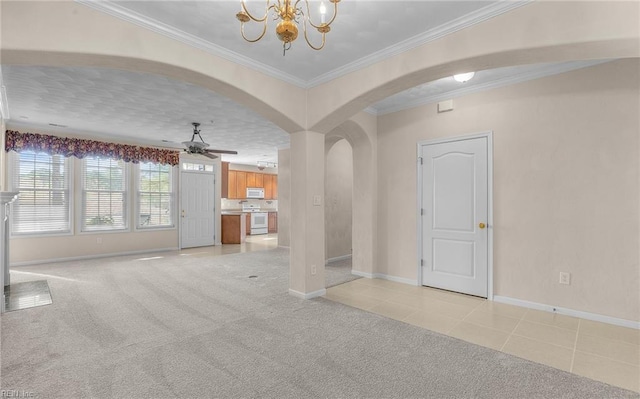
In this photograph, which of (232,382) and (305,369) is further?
(305,369)

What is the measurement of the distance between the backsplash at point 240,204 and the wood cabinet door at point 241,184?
52 cm

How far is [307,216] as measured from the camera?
3729mm

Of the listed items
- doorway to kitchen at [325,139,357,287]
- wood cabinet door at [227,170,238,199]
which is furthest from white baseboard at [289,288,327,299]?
wood cabinet door at [227,170,238,199]

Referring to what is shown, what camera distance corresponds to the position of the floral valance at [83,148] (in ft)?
17.9

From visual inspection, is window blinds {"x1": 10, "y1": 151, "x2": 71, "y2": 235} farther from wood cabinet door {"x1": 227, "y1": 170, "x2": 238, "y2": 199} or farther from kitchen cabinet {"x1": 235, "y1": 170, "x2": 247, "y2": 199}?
kitchen cabinet {"x1": 235, "y1": 170, "x2": 247, "y2": 199}

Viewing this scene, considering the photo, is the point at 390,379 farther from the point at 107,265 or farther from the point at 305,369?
the point at 107,265

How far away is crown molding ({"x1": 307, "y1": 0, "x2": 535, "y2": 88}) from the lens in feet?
7.29

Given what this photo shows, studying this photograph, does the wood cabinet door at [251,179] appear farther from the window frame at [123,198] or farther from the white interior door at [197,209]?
the window frame at [123,198]

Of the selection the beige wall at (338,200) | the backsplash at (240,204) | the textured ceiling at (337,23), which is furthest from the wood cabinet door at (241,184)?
the textured ceiling at (337,23)

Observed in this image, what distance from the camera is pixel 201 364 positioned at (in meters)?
2.23

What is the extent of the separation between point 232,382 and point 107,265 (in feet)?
16.7

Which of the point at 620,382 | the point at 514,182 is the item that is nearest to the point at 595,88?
the point at 514,182

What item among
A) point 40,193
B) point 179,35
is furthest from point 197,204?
point 179,35

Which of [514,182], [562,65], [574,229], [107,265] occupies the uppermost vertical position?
[562,65]
